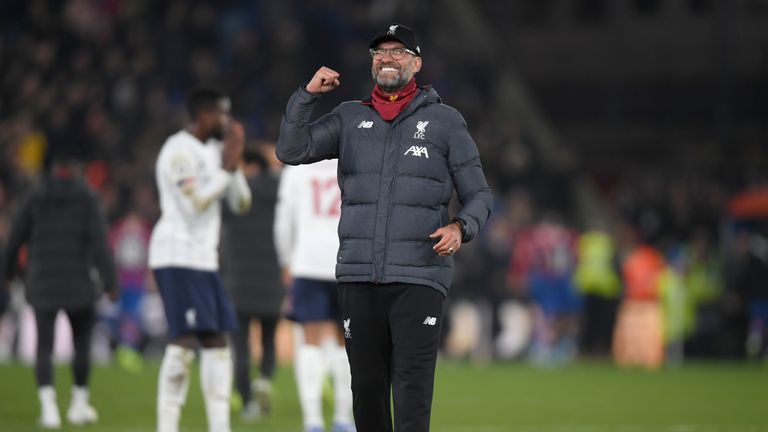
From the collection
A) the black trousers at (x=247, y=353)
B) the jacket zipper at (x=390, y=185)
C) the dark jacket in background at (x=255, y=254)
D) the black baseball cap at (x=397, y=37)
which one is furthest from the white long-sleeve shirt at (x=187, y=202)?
the dark jacket in background at (x=255, y=254)

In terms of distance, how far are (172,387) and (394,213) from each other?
3180mm

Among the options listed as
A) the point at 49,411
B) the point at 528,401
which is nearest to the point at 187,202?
the point at 49,411

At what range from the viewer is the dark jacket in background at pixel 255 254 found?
16.1 meters

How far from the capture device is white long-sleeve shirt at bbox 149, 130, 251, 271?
1199 centimetres

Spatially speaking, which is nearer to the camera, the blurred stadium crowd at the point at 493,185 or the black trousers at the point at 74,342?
the black trousers at the point at 74,342

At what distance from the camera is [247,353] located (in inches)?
628

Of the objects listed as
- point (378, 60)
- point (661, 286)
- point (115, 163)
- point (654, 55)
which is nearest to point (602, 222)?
point (661, 286)

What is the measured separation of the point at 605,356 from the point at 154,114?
29.7 feet

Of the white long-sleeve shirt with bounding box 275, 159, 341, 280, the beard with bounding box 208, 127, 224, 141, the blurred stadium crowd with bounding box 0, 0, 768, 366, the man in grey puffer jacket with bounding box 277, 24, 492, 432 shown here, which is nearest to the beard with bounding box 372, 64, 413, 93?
the man in grey puffer jacket with bounding box 277, 24, 492, 432

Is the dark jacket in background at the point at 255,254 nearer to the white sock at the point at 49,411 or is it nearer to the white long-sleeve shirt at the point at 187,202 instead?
the white sock at the point at 49,411

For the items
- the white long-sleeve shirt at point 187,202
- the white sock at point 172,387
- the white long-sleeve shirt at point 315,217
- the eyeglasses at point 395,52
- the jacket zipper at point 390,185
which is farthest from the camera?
the white long-sleeve shirt at point 315,217

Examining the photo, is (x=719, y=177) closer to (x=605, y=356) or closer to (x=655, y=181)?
(x=655, y=181)

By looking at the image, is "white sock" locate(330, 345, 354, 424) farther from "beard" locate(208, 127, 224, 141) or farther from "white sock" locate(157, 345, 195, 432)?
"beard" locate(208, 127, 224, 141)

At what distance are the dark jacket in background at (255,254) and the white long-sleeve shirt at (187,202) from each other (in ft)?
12.8
